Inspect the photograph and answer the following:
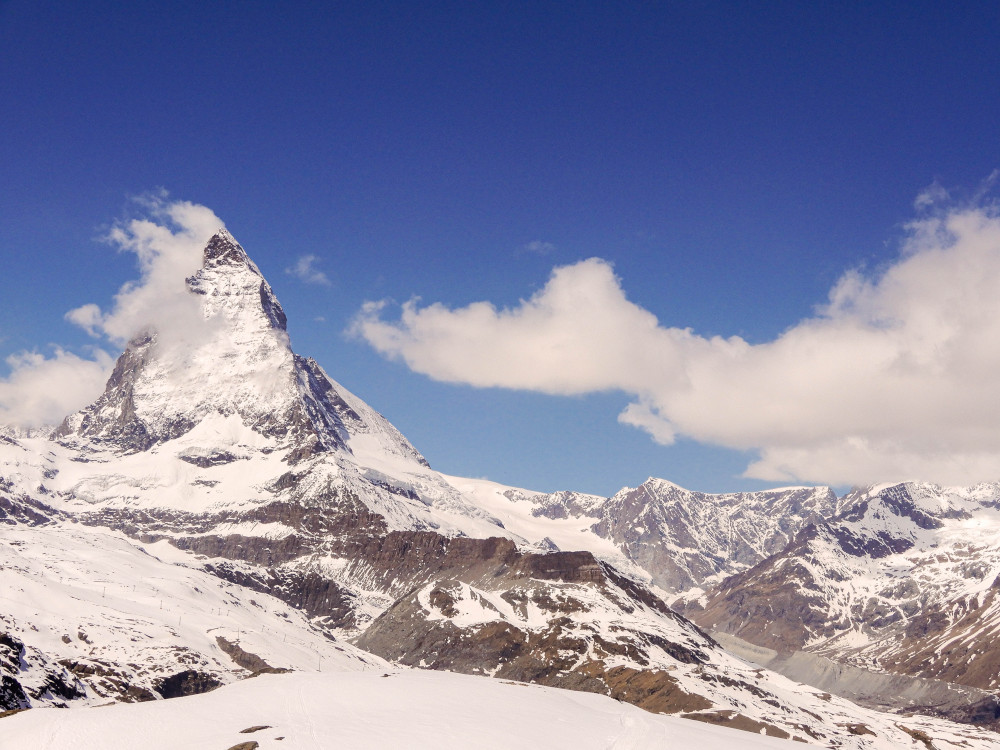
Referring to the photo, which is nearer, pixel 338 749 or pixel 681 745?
pixel 338 749

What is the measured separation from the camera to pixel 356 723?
69750 millimetres

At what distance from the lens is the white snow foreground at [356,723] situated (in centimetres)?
6500

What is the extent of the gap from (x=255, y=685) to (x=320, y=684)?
22.4ft

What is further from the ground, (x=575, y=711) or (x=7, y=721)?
(x=575, y=711)

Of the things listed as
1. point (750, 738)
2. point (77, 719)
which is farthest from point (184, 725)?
point (750, 738)

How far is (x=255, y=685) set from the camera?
297ft

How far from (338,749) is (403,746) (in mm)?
4385

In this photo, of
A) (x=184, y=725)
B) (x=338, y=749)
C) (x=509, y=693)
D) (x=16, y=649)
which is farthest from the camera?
(x=16, y=649)

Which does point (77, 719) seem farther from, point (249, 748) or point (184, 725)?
point (249, 748)

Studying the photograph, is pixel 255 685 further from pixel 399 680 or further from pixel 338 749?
pixel 338 749

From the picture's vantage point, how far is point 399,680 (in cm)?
9606

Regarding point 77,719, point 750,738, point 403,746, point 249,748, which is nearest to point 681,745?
point 750,738

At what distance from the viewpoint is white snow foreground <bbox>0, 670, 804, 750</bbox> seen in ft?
213

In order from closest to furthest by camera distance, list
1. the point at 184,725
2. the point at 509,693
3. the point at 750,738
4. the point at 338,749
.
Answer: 1. the point at 338,749
2. the point at 184,725
3. the point at 750,738
4. the point at 509,693
